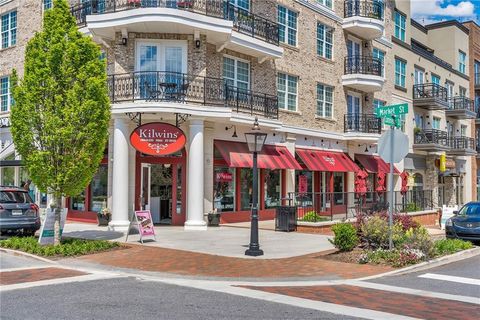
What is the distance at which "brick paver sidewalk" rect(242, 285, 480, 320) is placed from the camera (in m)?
7.45

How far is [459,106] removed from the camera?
39.6 metres

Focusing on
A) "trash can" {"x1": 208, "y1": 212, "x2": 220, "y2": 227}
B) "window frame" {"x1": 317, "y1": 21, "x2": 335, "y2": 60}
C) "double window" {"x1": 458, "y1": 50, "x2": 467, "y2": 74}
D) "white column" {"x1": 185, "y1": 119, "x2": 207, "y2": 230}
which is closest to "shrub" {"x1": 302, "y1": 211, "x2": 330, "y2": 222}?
"trash can" {"x1": 208, "y1": 212, "x2": 220, "y2": 227}

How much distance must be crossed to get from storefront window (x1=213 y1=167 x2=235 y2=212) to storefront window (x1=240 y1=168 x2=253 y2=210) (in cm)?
52

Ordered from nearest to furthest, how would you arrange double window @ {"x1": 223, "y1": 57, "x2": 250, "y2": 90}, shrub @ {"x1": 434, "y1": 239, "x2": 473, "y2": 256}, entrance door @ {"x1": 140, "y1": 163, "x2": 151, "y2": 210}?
1. shrub @ {"x1": 434, "y1": 239, "x2": 473, "y2": 256}
2. entrance door @ {"x1": 140, "y1": 163, "x2": 151, "y2": 210}
3. double window @ {"x1": 223, "y1": 57, "x2": 250, "y2": 90}

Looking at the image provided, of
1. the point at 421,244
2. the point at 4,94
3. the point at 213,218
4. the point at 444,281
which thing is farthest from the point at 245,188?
the point at 4,94

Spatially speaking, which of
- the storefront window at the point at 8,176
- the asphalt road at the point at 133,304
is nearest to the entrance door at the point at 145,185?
the storefront window at the point at 8,176

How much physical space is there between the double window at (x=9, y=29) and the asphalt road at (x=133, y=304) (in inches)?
779

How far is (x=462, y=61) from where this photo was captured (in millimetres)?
43375

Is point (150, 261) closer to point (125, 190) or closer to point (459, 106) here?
point (125, 190)

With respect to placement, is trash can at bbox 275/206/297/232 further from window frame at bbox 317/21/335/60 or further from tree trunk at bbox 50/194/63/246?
window frame at bbox 317/21/335/60

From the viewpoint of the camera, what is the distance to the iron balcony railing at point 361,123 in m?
28.0

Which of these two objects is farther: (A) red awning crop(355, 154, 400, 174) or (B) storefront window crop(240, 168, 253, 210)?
(A) red awning crop(355, 154, 400, 174)

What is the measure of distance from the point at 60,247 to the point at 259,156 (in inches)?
420

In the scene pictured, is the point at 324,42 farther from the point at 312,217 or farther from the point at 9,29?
the point at 9,29
